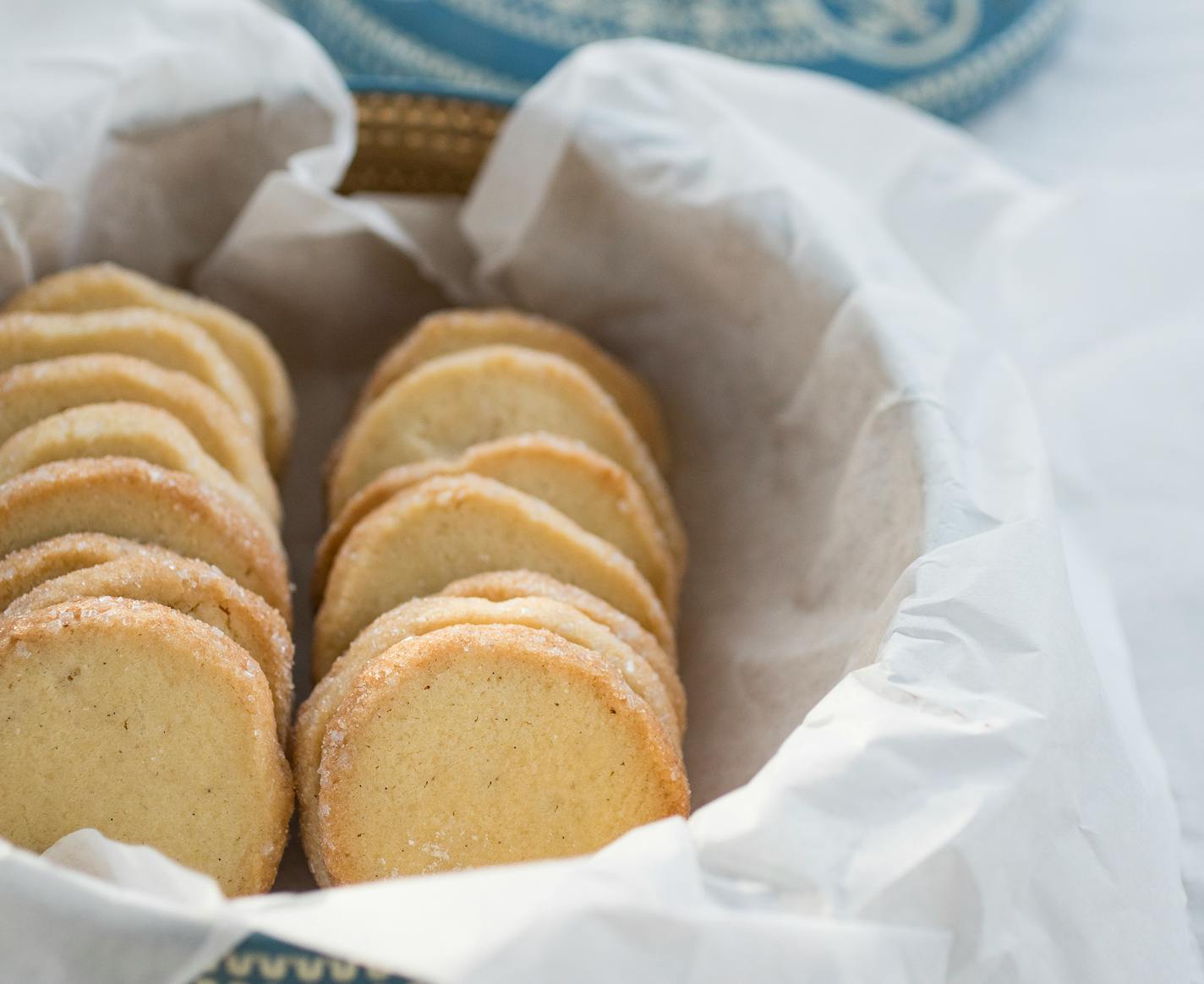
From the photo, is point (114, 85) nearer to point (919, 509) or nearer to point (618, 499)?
point (618, 499)

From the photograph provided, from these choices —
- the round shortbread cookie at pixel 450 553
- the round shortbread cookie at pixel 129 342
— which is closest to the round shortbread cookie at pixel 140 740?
the round shortbread cookie at pixel 450 553

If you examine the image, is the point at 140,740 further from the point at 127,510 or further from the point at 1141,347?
the point at 1141,347

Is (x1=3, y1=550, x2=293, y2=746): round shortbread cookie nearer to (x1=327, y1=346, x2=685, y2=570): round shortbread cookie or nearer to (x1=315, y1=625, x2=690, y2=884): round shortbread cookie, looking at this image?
(x1=315, y1=625, x2=690, y2=884): round shortbread cookie

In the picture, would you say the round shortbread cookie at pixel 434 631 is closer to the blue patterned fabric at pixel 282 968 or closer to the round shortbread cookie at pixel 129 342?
the blue patterned fabric at pixel 282 968

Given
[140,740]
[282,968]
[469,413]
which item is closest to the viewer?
[282,968]

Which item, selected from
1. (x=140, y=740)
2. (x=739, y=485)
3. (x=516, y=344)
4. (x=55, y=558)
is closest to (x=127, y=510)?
(x=55, y=558)

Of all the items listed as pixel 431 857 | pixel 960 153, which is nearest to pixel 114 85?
pixel 431 857

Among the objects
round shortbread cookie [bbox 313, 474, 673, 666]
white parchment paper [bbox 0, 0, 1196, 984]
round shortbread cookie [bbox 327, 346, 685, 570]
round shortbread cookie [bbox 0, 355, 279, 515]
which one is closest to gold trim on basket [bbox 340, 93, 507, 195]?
white parchment paper [bbox 0, 0, 1196, 984]
